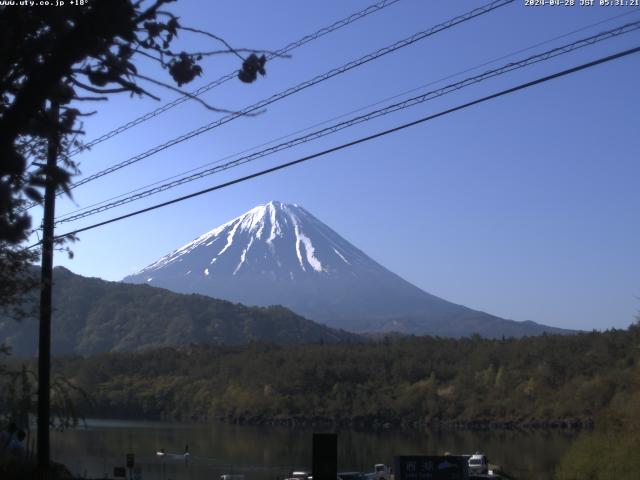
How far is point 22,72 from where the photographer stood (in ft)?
20.1

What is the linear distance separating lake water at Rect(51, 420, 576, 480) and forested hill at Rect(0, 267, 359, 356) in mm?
78524

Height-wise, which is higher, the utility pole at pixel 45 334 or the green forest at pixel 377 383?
the utility pole at pixel 45 334

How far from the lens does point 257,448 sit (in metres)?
64.2

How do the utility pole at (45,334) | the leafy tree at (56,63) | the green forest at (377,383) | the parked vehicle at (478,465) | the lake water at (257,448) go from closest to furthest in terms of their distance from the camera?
the leafy tree at (56,63), the utility pole at (45,334), the parked vehicle at (478,465), the lake water at (257,448), the green forest at (377,383)

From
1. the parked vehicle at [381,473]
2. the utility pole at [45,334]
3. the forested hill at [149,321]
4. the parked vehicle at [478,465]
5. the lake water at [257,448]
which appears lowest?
the lake water at [257,448]

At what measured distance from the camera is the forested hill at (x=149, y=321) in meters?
166

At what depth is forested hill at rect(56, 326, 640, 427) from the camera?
8931 cm

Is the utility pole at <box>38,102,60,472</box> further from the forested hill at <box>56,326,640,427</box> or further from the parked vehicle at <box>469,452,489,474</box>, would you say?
the forested hill at <box>56,326,640,427</box>

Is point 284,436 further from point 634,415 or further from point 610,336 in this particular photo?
point 634,415

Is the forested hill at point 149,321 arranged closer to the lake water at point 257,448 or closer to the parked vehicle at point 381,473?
the lake water at point 257,448

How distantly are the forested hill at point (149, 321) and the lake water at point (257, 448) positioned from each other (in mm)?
78524

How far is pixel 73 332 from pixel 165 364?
59.4m

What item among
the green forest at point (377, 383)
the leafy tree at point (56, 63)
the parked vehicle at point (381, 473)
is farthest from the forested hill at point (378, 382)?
the leafy tree at point (56, 63)

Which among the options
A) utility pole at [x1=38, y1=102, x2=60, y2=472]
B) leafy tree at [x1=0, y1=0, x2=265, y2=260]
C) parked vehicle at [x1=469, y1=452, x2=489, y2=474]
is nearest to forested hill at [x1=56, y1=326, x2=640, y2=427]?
parked vehicle at [x1=469, y1=452, x2=489, y2=474]
